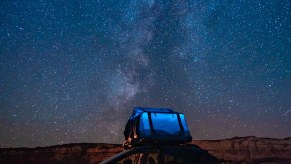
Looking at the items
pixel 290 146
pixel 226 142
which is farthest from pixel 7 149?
pixel 290 146

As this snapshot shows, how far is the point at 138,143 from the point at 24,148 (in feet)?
104

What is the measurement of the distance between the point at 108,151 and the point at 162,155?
27.4m

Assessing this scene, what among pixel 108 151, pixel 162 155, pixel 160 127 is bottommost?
pixel 162 155

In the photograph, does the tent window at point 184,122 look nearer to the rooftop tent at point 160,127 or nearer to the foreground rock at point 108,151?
the rooftop tent at point 160,127

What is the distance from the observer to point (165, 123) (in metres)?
5.83

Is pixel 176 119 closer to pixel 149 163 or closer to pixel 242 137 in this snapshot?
pixel 149 163

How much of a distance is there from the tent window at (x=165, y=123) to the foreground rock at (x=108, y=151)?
25775 mm

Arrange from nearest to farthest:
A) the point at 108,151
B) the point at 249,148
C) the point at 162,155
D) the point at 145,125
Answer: the point at 162,155, the point at 145,125, the point at 249,148, the point at 108,151

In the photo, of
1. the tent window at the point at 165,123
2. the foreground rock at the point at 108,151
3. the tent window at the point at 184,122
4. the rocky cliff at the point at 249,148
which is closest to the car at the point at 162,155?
the tent window at the point at 165,123

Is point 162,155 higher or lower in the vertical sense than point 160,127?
lower

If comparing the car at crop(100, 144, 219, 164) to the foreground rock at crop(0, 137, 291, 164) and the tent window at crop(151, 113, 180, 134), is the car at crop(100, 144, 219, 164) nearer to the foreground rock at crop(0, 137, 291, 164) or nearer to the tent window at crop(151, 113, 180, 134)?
the tent window at crop(151, 113, 180, 134)

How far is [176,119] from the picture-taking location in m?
6.00

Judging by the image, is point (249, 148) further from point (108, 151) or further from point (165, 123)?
point (165, 123)

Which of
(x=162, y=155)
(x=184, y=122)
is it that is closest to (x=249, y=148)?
(x=184, y=122)
